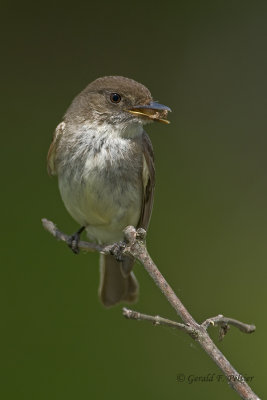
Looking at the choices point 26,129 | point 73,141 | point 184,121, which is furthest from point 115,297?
point 184,121

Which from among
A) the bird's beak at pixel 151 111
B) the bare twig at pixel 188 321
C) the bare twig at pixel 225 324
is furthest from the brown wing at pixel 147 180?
the bare twig at pixel 225 324


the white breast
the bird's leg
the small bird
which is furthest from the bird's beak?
the bird's leg

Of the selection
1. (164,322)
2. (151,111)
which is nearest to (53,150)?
(151,111)

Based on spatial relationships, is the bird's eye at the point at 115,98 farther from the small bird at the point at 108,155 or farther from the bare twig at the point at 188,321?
the bare twig at the point at 188,321

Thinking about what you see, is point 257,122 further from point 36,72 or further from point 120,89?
point 120,89

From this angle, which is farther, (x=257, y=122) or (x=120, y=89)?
(x=257, y=122)

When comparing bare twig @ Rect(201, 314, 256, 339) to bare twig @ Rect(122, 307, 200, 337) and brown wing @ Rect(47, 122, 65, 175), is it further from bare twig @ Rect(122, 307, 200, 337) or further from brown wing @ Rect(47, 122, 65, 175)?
brown wing @ Rect(47, 122, 65, 175)

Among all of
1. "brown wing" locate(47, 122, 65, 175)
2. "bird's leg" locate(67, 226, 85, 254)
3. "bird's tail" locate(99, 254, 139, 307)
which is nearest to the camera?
"bird's leg" locate(67, 226, 85, 254)
